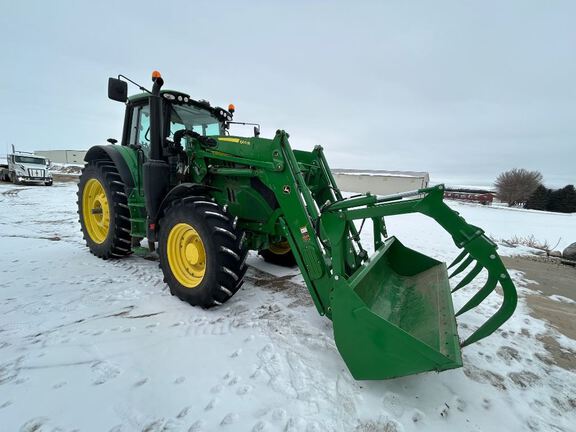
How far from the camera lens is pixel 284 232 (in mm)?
2711

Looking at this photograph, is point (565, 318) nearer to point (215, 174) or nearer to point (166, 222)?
point (215, 174)

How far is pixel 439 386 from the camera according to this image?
2.04 metres

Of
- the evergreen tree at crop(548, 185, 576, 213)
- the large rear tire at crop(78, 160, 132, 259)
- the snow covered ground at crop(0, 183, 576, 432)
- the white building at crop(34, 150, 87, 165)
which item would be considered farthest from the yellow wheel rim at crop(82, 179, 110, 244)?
the white building at crop(34, 150, 87, 165)

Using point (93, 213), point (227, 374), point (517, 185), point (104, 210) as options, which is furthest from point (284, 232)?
point (517, 185)

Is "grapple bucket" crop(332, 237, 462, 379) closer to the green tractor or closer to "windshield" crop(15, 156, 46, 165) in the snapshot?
the green tractor

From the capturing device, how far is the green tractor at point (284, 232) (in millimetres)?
1915

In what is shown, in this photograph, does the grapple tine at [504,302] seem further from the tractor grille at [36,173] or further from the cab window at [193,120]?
the tractor grille at [36,173]

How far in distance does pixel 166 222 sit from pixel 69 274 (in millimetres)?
1748

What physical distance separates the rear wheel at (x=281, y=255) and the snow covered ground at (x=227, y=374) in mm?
1214

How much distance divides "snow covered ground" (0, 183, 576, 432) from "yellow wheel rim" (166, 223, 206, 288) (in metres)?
0.29

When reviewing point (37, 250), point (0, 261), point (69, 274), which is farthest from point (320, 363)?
point (37, 250)

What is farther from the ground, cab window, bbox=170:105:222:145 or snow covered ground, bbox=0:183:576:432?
cab window, bbox=170:105:222:145

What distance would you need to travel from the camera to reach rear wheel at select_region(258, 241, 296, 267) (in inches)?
179

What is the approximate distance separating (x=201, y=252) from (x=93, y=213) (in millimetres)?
2791
